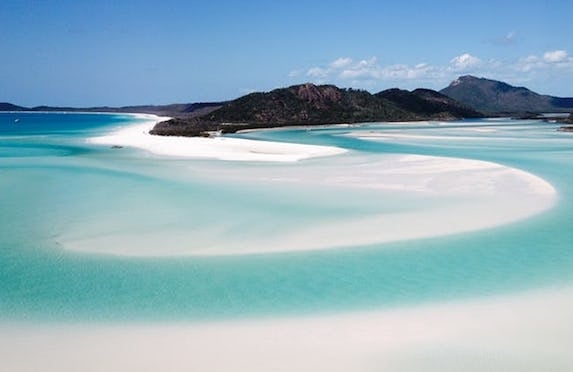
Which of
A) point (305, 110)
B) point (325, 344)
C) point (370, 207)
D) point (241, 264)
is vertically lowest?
point (325, 344)

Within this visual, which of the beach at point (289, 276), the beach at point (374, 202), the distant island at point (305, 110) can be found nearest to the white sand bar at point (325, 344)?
the beach at point (289, 276)

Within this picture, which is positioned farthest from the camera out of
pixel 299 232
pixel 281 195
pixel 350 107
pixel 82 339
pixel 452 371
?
pixel 350 107

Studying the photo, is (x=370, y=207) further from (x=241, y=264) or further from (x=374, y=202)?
(x=241, y=264)

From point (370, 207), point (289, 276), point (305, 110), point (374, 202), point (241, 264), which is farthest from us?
point (305, 110)

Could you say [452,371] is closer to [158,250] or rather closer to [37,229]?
[158,250]

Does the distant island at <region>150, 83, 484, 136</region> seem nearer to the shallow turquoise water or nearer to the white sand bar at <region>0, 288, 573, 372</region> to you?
the shallow turquoise water

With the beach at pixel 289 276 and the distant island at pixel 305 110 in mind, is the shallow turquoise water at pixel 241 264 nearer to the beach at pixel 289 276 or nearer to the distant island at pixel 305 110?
the beach at pixel 289 276

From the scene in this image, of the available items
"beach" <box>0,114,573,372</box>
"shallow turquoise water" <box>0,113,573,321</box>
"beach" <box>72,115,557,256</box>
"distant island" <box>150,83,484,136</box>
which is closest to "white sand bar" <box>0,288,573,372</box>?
"beach" <box>0,114,573,372</box>

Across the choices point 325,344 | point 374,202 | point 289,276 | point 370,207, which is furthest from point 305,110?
point 325,344

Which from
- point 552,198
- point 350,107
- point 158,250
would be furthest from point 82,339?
point 350,107
